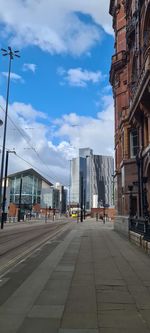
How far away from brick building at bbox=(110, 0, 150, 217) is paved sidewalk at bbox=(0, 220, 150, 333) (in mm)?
9433

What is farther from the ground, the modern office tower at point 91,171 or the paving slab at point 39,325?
the modern office tower at point 91,171

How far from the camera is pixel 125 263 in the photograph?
1281 centimetres

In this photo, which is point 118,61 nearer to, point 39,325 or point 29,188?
point 39,325

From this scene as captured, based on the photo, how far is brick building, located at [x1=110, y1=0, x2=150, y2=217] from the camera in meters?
22.0

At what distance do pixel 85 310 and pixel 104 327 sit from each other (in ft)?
3.31

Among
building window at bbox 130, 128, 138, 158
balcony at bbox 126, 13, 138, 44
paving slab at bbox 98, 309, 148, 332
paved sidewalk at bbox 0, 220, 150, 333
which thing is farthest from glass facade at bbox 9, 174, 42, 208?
paving slab at bbox 98, 309, 148, 332

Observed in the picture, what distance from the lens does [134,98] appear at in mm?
22062

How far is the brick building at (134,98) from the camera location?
22.0 meters

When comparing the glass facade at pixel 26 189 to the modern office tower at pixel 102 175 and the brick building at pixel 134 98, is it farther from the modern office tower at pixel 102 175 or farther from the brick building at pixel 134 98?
the brick building at pixel 134 98

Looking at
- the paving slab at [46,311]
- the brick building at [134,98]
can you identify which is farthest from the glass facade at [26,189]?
the paving slab at [46,311]

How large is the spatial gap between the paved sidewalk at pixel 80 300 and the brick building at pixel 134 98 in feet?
30.9

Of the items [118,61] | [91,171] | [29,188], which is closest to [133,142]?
[118,61]

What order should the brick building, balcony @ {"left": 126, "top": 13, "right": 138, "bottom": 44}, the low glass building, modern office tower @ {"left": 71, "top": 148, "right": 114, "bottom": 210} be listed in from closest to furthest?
the brick building < balcony @ {"left": 126, "top": 13, "right": 138, "bottom": 44} < modern office tower @ {"left": 71, "top": 148, "right": 114, "bottom": 210} < the low glass building

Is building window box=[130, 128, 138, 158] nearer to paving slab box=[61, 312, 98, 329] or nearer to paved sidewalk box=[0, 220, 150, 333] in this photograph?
paved sidewalk box=[0, 220, 150, 333]
